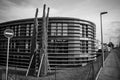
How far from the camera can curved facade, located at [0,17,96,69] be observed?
143ft

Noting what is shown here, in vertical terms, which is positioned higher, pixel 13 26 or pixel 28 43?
pixel 13 26

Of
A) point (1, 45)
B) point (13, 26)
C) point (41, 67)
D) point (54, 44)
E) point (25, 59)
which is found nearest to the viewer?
point (41, 67)

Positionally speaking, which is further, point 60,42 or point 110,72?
point 60,42

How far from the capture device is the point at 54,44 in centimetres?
4378

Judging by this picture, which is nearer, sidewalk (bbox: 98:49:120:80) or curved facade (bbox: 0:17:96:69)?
sidewalk (bbox: 98:49:120:80)

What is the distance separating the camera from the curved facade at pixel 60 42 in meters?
43.6

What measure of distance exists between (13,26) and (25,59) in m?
21.8

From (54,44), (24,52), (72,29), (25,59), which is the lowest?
(25,59)

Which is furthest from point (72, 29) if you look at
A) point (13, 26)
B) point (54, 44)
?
point (13, 26)

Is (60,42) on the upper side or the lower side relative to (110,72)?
upper

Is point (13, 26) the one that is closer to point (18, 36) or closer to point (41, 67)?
point (18, 36)

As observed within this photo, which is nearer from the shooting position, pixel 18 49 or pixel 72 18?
pixel 72 18

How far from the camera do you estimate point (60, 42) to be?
43750mm

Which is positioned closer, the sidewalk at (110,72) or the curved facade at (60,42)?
the sidewalk at (110,72)
